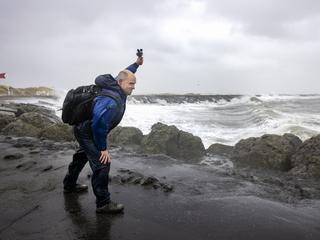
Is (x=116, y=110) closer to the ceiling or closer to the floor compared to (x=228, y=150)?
closer to the ceiling

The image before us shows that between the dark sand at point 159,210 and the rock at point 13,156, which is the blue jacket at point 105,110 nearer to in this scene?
the dark sand at point 159,210

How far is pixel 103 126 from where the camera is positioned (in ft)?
12.3

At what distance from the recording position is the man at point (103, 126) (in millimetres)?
3756

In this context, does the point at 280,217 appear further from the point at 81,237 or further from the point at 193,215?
the point at 81,237

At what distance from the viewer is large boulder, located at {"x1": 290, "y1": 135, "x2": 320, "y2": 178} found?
7598 millimetres

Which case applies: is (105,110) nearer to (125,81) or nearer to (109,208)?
(125,81)

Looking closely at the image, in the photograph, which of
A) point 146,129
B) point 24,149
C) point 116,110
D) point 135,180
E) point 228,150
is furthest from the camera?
point 146,129

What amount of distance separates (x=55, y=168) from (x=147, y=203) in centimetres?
253

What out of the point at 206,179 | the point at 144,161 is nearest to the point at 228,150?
the point at 144,161

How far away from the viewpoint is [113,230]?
374 centimetres

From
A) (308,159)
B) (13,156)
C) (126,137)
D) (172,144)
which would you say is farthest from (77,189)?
(126,137)

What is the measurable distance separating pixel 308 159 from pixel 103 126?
583 centimetres

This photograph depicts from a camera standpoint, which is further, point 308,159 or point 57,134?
point 57,134

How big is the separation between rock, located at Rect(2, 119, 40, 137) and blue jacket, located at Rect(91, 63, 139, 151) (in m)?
8.20
